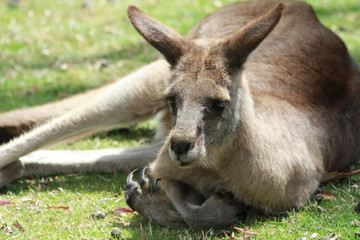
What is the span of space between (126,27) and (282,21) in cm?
382

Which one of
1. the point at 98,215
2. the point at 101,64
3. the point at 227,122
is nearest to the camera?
the point at 227,122

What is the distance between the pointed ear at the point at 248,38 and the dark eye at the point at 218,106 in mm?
256

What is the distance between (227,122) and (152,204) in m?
0.76

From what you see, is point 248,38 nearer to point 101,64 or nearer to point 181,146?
point 181,146

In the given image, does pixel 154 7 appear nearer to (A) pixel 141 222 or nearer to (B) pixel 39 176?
(B) pixel 39 176

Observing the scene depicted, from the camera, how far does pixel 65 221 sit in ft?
14.4

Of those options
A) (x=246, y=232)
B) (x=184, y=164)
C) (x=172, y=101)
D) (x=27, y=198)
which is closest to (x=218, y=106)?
(x=172, y=101)

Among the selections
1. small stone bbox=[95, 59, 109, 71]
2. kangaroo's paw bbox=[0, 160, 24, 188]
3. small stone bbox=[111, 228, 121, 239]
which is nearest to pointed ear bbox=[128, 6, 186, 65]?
small stone bbox=[111, 228, 121, 239]

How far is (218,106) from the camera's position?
390cm

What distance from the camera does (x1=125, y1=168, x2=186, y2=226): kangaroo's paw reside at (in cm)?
425

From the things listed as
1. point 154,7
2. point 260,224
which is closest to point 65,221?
point 260,224

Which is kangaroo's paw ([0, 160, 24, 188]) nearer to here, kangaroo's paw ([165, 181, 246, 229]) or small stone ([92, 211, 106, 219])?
small stone ([92, 211, 106, 219])

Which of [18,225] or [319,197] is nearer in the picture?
[18,225]

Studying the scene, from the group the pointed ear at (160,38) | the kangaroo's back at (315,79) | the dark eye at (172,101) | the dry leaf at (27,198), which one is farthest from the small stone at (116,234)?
the kangaroo's back at (315,79)
